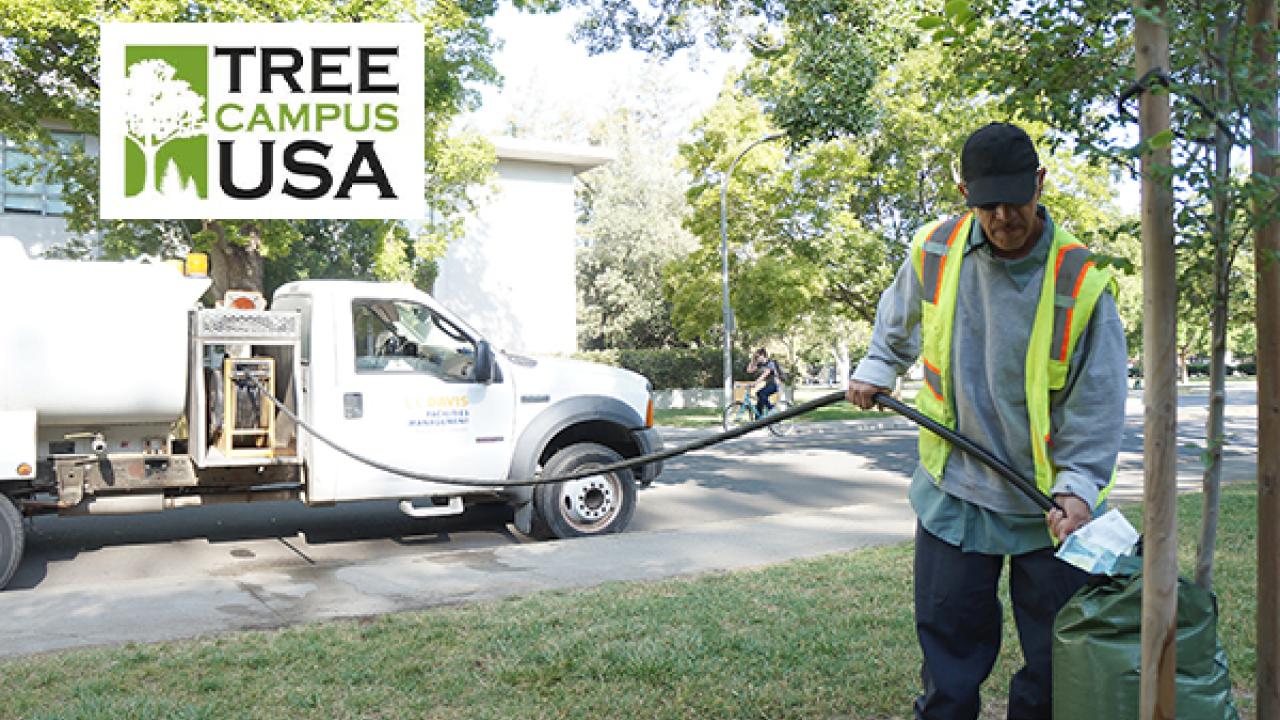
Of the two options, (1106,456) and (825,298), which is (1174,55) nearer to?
(1106,456)

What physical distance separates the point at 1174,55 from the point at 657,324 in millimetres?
35925

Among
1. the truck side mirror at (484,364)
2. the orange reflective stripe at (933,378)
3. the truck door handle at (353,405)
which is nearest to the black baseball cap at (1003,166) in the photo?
the orange reflective stripe at (933,378)

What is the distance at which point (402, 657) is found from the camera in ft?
15.9

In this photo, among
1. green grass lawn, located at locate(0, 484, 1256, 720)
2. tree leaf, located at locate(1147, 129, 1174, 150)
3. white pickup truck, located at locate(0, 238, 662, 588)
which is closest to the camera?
tree leaf, located at locate(1147, 129, 1174, 150)

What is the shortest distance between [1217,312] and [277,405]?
608 cm

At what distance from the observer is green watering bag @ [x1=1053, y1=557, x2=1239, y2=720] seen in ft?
8.48

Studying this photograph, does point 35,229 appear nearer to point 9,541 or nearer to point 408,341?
point 408,341

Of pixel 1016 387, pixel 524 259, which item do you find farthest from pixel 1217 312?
pixel 524 259

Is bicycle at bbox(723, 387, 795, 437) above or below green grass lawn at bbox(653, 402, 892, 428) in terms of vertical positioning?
above

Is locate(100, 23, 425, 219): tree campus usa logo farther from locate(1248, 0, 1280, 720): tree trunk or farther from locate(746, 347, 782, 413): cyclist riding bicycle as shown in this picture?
locate(1248, 0, 1280, 720): tree trunk

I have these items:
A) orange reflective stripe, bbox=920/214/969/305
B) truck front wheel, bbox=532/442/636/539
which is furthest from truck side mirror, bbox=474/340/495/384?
orange reflective stripe, bbox=920/214/969/305

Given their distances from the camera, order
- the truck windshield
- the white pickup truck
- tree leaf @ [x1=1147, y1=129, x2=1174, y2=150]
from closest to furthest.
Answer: tree leaf @ [x1=1147, y1=129, x2=1174, y2=150]
the white pickup truck
the truck windshield

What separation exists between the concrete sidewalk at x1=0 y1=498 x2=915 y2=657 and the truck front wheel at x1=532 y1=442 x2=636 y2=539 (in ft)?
0.97

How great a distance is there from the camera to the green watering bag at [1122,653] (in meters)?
2.58
